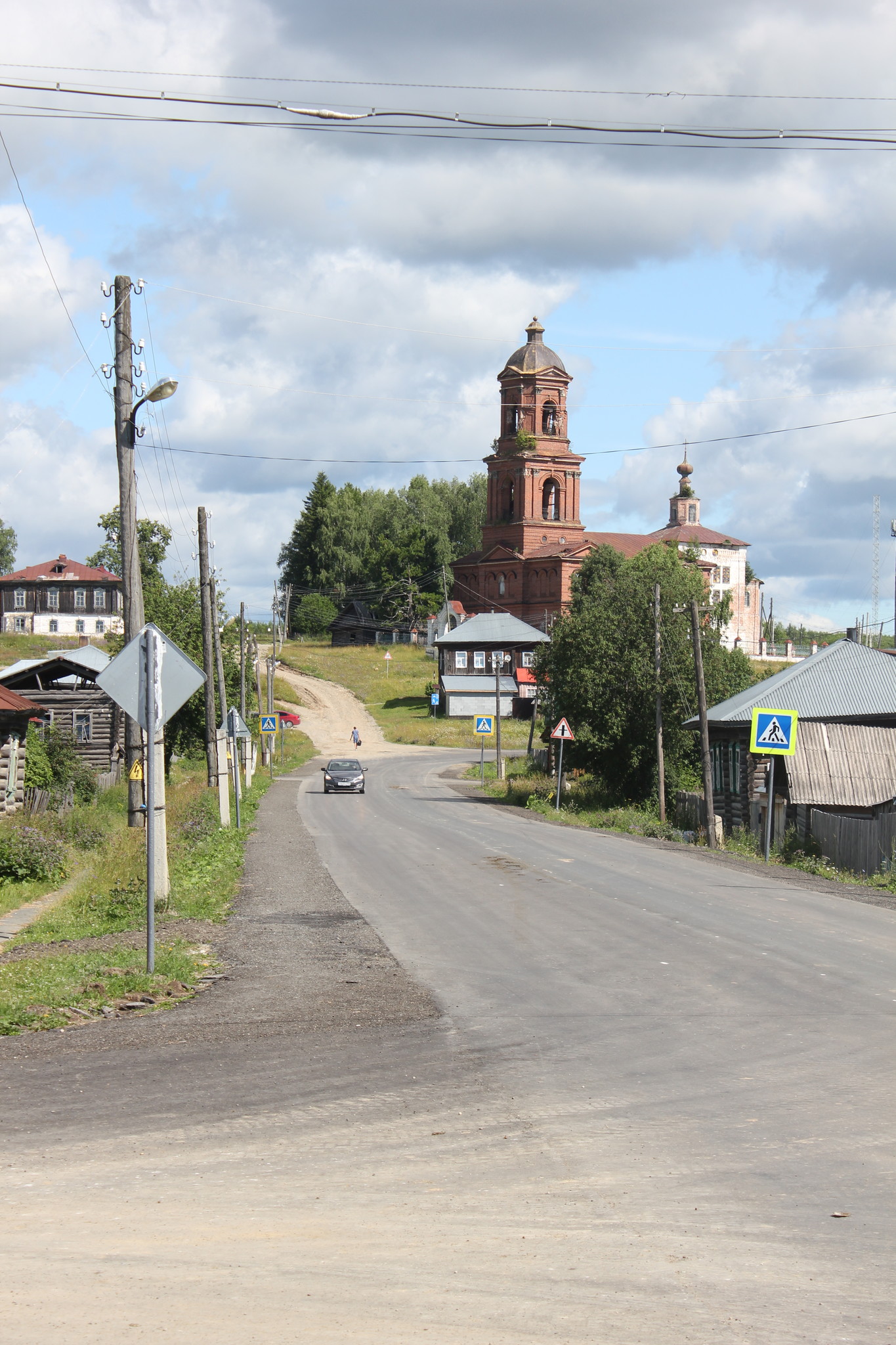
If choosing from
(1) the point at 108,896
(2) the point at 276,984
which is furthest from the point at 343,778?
(2) the point at 276,984

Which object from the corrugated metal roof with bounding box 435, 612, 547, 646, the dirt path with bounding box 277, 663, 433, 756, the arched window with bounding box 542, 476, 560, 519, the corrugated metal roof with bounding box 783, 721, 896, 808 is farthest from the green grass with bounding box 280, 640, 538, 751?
the corrugated metal roof with bounding box 783, 721, 896, 808

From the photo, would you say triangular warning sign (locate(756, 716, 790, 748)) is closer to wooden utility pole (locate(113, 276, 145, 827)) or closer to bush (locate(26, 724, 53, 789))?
wooden utility pole (locate(113, 276, 145, 827))

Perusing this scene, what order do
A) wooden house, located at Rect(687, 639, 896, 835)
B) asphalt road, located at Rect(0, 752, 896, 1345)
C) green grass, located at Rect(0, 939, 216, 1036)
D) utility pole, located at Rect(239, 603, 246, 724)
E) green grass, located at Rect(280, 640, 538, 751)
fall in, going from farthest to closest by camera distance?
1. green grass, located at Rect(280, 640, 538, 751)
2. utility pole, located at Rect(239, 603, 246, 724)
3. wooden house, located at Rect(687, 639, 896, 835)
4. green grass, located at Rect(0, 939, 216, 1036)
5. asphalt road, located at Rect(0, 752, 896, 1345)

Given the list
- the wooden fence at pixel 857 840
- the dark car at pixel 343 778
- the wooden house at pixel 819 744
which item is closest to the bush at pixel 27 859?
the wooden fence at pixel 857 840

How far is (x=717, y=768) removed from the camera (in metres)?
40.2

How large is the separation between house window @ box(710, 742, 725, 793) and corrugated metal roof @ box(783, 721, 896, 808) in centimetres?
781

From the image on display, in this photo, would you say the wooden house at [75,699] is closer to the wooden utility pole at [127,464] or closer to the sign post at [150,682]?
the wooden utility pole at [127,464]

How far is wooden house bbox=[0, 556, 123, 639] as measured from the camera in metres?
113

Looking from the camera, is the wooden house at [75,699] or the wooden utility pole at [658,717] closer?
the wooden utility pole at [658,717]

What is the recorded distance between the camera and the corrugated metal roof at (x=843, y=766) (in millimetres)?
29984

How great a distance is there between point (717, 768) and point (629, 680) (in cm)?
456

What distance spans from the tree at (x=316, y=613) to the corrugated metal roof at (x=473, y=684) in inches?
1364

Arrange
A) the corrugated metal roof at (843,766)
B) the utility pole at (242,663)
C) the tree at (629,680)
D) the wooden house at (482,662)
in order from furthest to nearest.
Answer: the wooden house at (482,662) → the utility pole at (242,663) → the tree at (629,680) → the corrugated metal roof at (843,766)

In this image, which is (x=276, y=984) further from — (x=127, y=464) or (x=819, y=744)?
(x=819, y=744)
